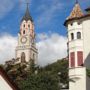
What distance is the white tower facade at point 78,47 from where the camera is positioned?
52844mm

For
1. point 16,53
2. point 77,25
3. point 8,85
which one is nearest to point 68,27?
point 77,25

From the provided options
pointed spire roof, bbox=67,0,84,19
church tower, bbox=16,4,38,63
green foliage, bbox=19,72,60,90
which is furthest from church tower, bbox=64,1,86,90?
church tower, bbox=16,4,38,63

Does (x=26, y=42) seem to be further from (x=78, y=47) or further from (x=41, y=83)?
(x=41, y=83)

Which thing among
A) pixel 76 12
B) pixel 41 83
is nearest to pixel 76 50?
pixel 76 12

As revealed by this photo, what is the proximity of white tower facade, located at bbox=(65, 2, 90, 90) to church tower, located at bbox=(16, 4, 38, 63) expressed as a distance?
130284 millimetres

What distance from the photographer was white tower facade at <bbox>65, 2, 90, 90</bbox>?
52844mm

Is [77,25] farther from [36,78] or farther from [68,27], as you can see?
[36,78]

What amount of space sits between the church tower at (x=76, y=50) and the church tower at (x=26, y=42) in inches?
5113

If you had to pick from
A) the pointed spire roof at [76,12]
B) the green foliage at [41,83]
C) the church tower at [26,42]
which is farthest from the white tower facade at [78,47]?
the church tower at [26,42]

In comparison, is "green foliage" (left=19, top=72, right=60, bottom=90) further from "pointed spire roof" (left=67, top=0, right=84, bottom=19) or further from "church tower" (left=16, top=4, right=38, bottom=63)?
"church tower" (left=16, top=4, right=38, bottom=63)

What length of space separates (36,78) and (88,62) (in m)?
12.7

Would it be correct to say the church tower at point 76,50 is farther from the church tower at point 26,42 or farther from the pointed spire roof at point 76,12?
the church tower at point 26,42

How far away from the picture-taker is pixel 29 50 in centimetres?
19038

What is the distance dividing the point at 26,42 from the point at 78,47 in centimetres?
14004
